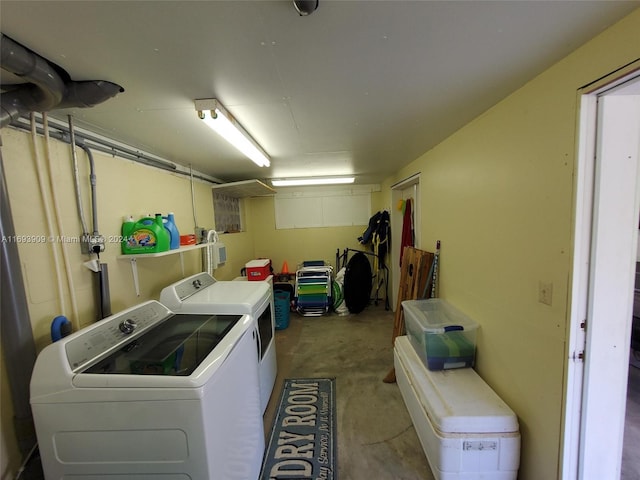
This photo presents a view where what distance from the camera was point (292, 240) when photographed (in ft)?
16.3

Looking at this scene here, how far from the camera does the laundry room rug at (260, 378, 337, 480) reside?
63.6 inches

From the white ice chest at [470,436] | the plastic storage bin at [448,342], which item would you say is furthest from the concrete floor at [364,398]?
the plastic storage bin at [448,342]

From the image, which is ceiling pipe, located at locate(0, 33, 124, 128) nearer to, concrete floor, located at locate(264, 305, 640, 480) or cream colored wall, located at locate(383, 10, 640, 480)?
cream colored wall, located at locate(383, 10, 640, 480)

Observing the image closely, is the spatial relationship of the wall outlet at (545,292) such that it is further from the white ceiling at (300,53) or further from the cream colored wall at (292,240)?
the cream colored wall at (292,240)

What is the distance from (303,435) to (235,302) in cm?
113

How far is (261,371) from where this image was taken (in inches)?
78.7

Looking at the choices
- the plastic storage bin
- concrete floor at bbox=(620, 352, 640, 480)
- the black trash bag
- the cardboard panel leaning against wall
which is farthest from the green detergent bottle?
concrete floor at bbox=(620, 352, 640, 480)

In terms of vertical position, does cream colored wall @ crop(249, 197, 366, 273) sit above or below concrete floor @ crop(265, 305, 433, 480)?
above

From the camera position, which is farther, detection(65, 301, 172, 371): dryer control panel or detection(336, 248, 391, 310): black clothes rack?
detection(336, 248, 391, 310): black clothes rack

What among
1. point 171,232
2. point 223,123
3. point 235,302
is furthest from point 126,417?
point 223,123

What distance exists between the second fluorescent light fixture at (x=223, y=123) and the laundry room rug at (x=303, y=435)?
2218mm

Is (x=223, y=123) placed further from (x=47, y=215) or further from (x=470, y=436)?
(x=470, y=436)

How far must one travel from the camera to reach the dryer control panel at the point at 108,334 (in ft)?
3.53

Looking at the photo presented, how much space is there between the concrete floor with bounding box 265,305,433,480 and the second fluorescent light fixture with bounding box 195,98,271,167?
2221 millimetres
